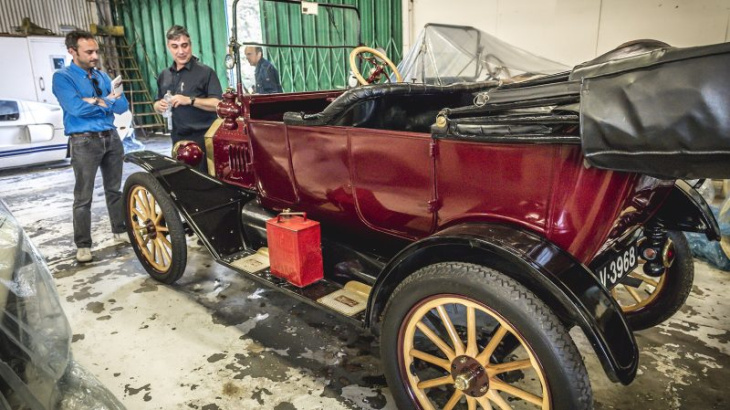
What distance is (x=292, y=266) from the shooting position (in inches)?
90.7

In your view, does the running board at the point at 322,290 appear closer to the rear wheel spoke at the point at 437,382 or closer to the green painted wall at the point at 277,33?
the rear wheel spoke at the point at 437,382

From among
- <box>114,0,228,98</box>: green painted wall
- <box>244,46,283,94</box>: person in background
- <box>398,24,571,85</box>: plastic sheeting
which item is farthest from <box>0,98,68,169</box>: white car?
<box>398,24,571,85</box>: plastic sheeting

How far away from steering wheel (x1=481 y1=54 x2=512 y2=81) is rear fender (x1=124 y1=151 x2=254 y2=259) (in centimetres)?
424

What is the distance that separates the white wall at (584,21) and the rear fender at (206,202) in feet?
18.8

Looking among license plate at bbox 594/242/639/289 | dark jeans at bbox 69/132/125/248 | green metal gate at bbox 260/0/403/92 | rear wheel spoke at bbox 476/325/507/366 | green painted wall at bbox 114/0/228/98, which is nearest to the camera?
rear wheel spoke at bbox 476/325/507/366

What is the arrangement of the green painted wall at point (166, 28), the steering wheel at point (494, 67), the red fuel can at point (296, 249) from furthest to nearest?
the green painted wall at point (166, 28)
the steering wheel at point (494, 67)
the red fuel can at point (296, 249)

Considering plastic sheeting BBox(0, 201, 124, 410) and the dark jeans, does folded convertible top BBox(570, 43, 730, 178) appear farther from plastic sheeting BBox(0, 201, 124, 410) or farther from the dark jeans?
the dark jeans

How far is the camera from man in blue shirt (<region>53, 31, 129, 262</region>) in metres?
3.39

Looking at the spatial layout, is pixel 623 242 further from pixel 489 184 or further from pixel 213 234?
pixel 213 234

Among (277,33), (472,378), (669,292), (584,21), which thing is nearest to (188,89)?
(472,378)

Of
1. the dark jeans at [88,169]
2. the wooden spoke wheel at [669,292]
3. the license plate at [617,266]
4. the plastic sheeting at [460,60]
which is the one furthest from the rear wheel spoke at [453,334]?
the plastic sheeting at [460,60]

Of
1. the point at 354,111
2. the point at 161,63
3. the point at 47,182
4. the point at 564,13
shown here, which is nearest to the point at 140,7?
the point at 161,63

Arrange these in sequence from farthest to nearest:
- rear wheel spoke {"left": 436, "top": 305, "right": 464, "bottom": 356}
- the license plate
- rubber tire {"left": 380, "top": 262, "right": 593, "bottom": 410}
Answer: the license plate
rear wheel spoke {"left": 436, "top": 305, "right": 464, "bottom": 356}
rubber tire {"left": 380, "top": 262, "right": 593, "bottom": 410}

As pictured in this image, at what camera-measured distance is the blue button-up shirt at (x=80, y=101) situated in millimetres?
3385
